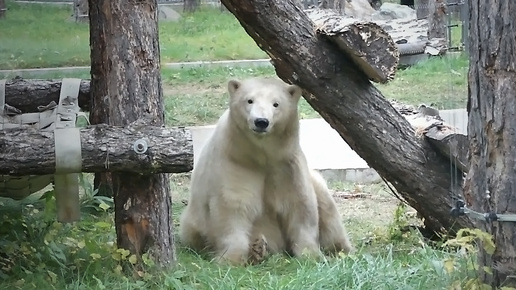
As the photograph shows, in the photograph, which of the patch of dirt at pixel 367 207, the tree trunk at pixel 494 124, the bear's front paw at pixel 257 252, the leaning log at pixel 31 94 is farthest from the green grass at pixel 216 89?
the tree trunk at pixel 494 124

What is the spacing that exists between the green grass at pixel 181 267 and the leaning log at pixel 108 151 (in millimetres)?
540

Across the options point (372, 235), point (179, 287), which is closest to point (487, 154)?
point (179, 287)

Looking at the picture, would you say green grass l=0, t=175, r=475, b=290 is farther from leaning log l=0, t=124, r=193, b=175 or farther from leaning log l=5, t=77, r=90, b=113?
leaning log l=5, t=77, r=90, b=113

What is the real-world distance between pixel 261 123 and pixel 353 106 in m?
0.65

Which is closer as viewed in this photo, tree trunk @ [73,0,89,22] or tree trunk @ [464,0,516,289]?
tree trunk @ [464,0,516,289]

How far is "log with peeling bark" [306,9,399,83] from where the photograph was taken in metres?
5.04

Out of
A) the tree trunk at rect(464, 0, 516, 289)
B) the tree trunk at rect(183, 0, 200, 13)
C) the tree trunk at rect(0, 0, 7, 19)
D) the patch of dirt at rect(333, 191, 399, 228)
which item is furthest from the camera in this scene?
the tree trunk at rect(183, 0, 200, 13)

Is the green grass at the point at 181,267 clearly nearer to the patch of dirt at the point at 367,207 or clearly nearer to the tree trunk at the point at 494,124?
the tree trunk at the point at 494,124

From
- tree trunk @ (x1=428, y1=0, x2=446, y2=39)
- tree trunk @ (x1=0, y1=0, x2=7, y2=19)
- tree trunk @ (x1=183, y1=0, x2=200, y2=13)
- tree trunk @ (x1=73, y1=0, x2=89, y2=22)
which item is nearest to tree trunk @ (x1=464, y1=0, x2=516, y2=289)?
tree trunk @ (x1=73, y1=0, x2=89, y2=22)

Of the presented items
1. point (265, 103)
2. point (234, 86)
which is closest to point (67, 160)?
point (265, 103)

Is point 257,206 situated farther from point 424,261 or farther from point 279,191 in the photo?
point 424,261

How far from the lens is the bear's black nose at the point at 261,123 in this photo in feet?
16.9

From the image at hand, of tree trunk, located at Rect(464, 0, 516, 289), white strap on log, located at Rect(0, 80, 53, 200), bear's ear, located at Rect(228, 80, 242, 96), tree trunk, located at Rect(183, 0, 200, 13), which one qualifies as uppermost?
tree trunk, located at Rect(464, 0, 516, 289)

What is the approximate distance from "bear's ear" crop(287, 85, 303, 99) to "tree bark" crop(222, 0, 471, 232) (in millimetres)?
40
